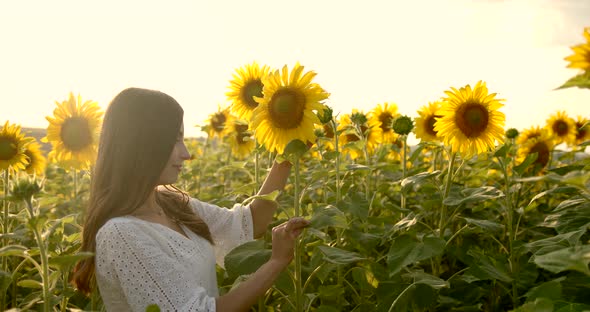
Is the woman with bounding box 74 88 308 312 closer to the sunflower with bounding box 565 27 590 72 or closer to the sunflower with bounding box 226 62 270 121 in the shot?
the sunflower with bounding box 226 62 270 121

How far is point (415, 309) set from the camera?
2.53 meters

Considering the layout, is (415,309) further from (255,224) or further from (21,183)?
(21,183)

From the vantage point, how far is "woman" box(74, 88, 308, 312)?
214cm

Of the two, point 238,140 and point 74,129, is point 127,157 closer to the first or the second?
point 74,129

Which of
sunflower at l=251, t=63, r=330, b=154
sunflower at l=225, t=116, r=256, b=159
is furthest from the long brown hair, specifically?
sunflower at l=225, t=116, r=256, b=159

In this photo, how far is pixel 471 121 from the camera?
2.99 m

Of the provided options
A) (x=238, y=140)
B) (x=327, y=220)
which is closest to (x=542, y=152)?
(x=238, y=140)

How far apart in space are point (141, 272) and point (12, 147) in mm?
1624

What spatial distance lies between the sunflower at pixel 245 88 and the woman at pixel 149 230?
25.4 inches

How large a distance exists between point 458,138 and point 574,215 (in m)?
0.83

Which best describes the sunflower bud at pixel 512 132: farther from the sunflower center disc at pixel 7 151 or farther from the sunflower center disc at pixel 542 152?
the sunflower center disc at pixel 7 151

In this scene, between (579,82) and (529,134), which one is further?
(529,134)

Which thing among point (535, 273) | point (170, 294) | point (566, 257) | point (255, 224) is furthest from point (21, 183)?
point (535, 273)

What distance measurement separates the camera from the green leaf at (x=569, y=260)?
129 centimetres
